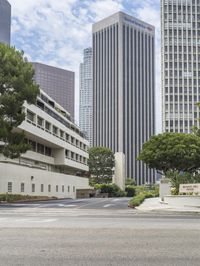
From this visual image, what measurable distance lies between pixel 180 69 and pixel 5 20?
227 feet

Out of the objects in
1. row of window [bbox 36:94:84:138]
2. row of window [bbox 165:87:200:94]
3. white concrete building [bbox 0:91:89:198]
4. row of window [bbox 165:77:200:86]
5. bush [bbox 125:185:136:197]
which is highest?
row of window [bbox 165:77:200:86]

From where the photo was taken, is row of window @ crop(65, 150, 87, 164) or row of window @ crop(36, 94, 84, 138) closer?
row of window @ crop(36, 94, 84, 138)

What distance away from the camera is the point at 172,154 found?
240 feet

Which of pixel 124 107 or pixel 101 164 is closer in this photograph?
pixel 101 164

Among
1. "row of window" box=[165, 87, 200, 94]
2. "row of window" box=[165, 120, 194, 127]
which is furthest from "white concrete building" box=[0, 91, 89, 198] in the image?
"row of window" box=[165, 87, 200, 94]

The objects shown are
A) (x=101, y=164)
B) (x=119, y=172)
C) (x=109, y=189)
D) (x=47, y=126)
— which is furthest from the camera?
(x=119, y=172)

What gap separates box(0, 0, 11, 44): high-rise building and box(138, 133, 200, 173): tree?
11417 cm

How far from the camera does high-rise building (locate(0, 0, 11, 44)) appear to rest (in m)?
176

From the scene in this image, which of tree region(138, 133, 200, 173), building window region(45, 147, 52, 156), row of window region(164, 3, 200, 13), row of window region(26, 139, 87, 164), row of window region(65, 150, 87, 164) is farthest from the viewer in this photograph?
row of window region(164, 3, 200, 13)

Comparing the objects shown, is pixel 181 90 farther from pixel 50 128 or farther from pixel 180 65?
pixel 50 128

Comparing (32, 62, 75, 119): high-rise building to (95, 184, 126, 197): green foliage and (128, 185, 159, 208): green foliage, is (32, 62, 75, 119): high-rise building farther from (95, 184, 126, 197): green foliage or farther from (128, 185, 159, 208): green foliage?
(128, 185, 159, 208): green foliage

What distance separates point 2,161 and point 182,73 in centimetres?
11298

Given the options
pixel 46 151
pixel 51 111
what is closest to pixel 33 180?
pixel 46 151

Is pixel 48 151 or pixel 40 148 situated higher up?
pixel 40 148
